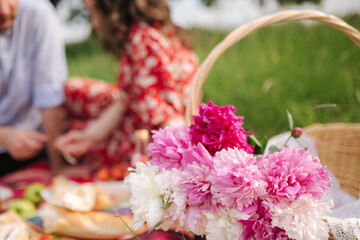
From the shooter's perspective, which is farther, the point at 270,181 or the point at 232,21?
the point at 232,21

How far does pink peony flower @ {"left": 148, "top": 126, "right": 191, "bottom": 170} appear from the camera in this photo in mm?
481

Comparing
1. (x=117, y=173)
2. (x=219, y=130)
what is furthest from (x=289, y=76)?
(x=219, y=130)

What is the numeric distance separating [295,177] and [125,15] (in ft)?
3.59

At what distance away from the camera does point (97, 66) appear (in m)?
3.45

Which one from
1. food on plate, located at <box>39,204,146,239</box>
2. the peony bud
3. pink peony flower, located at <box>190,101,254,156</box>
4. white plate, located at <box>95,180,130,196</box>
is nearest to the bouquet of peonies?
pink peony flower, located at <box>190,101,254,156</box>

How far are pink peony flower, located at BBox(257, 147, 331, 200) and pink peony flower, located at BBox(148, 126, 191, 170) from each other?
0.43 feet

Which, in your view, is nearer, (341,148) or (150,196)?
(150,196)

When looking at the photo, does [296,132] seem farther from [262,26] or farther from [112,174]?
[112,174]

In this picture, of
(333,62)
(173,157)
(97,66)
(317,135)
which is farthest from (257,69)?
(97,66)

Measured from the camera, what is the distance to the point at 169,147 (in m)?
0.48

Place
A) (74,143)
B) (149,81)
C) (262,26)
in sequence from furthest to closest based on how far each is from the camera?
1. (74,143)
2. (149,81)
3. (262,26)

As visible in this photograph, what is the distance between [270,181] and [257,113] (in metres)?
1.21

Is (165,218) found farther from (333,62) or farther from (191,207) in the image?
(333,62)

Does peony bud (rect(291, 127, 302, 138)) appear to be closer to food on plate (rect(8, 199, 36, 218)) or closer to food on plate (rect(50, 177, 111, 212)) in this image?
food on plate (rect(50, 177, 111, 212))
